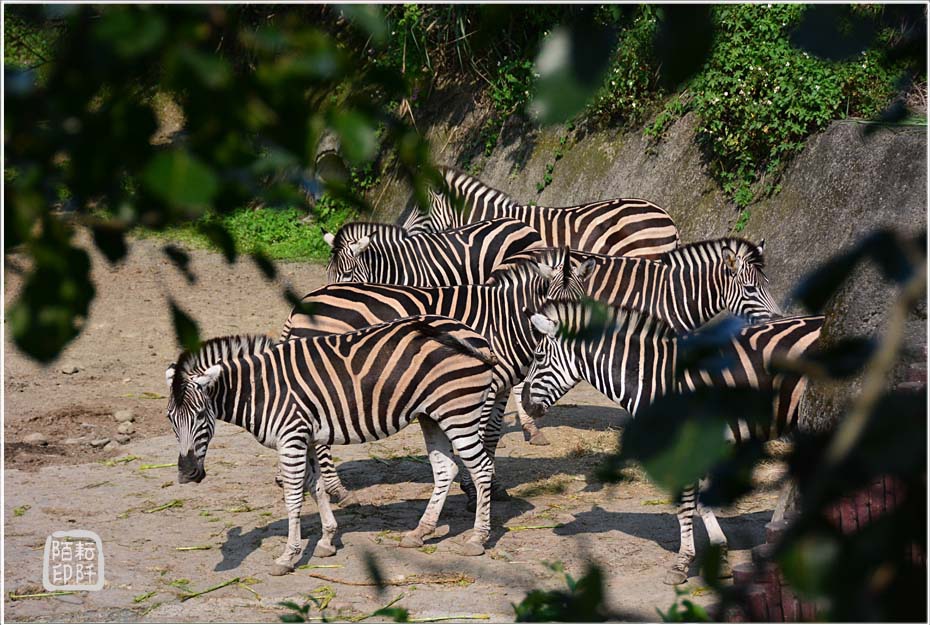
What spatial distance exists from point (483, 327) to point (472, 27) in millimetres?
7956

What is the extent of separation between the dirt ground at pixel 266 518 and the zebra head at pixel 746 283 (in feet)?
4.02

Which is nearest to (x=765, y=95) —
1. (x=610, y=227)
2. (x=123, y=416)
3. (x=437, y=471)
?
(x=610, y=227)

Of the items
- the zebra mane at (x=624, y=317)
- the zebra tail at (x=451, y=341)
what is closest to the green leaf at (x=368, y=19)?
the zebra mane at (x=624, y=317)

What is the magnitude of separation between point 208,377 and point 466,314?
1881mm

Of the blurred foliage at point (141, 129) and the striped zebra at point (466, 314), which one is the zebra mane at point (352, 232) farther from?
the blurred foliage at point (141, 129)

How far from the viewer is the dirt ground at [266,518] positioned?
499 centimetres

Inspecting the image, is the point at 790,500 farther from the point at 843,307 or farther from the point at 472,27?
the point at 472,27

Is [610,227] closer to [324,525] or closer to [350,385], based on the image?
[350,385]

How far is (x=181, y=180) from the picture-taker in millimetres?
1075

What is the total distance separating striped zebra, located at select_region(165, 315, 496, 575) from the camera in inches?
213

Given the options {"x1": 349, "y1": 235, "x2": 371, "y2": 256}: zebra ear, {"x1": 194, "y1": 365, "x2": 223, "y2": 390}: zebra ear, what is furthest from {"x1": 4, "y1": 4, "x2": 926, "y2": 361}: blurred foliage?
{"x1": 349, "y1": 235, "x2": 371, "y2": 256}: zebra ear

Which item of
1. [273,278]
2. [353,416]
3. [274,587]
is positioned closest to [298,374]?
[353,416]

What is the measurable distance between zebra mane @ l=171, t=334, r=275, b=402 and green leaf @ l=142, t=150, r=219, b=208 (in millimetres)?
4359

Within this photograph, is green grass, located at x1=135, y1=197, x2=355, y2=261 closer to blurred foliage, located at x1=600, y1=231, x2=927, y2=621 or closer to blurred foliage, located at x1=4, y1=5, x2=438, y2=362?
blurred foliage, located at x1=4, y1=5, x2=438, y2=362
